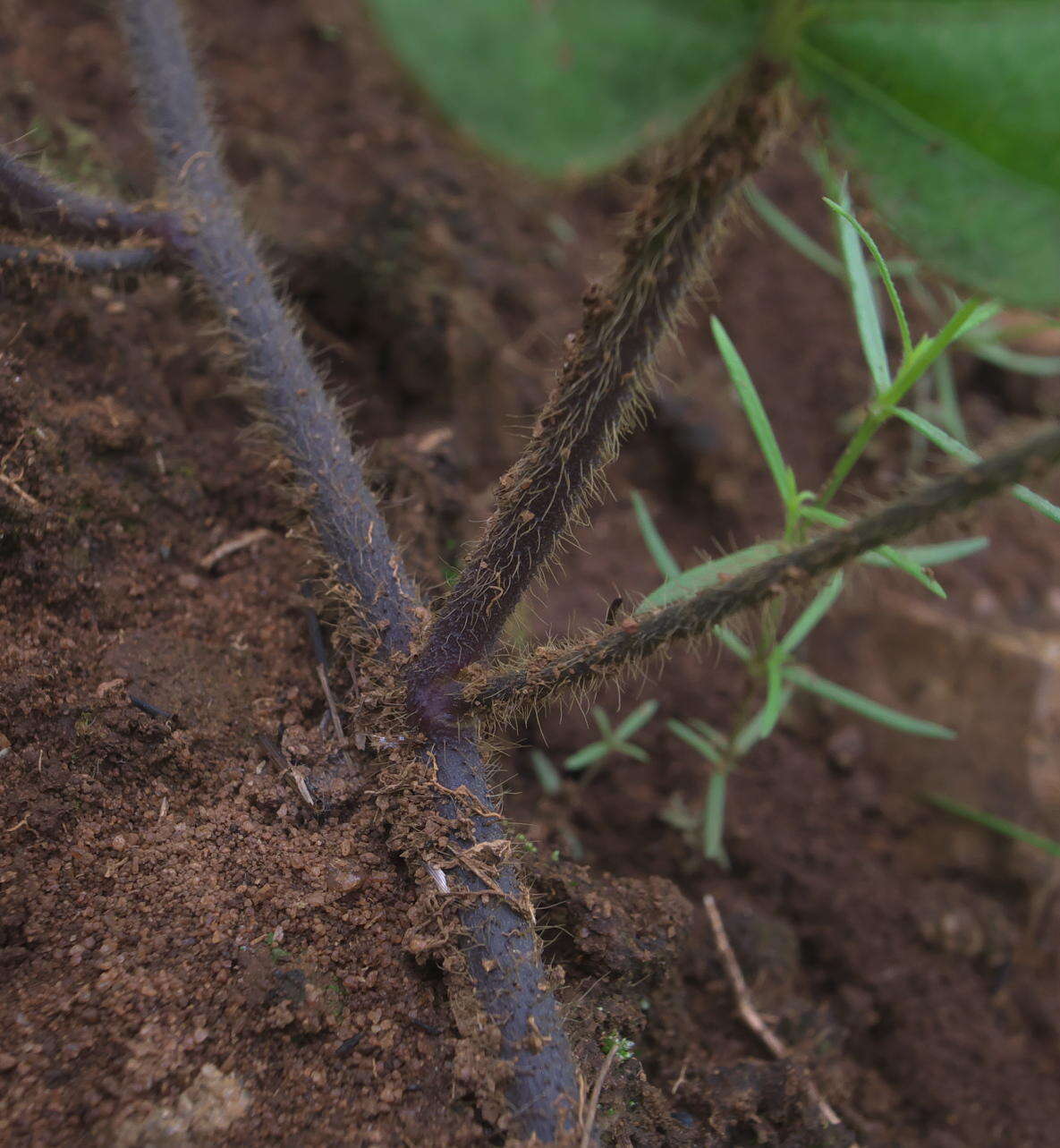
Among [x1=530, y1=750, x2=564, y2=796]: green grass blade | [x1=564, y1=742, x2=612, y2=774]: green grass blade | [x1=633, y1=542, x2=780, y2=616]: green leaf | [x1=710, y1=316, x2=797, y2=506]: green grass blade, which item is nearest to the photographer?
[x1=633, y1=542, x2=780, y2=616]: green leaf

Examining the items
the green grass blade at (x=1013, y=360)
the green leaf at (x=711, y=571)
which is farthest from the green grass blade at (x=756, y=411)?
the green grass blade at (x=1013, y=360)

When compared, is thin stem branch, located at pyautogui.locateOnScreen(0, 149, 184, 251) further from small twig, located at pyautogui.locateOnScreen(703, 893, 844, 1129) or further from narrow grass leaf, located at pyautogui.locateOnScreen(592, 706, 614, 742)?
small twig, located at pyautogui.locateOnScreen(703, 893, 844, 1129)

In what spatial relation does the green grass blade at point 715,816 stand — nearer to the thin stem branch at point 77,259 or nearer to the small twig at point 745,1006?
the small twig at point 745,1006

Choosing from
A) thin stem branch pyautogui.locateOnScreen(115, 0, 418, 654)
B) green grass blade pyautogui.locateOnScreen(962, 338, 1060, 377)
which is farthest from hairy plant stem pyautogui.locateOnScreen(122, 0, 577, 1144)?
green grass blade pyautogui.locateOnScreen(962, 338, 1060, 377)

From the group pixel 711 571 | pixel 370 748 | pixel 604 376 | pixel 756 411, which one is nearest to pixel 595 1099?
pixel 370 748

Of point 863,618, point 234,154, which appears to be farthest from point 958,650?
point 234,154

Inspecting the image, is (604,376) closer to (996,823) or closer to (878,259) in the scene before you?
(878,259)
